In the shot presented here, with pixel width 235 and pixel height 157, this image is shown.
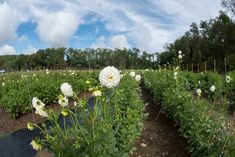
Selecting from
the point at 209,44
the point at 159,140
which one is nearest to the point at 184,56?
the point at 209,44

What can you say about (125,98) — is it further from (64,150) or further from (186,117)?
(64,150)

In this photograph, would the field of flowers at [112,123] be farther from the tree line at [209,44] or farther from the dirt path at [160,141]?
the tree line at [209,44]

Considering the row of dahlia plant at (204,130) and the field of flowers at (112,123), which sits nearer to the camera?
the field of flowers at (112,123)

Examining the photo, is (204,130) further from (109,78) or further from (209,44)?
(209,44)

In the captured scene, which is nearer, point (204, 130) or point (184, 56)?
point (204, 130)

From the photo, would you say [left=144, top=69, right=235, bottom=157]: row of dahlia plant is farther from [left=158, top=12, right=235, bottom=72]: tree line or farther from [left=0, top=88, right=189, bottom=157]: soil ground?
[left=158, top=12, right=235, bottom=72]: tree line

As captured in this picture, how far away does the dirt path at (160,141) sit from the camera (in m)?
5.49

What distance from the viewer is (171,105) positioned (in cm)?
654

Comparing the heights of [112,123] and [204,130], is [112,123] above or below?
above

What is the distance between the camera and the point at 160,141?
620 centimetres

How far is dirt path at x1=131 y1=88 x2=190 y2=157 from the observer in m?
5.49

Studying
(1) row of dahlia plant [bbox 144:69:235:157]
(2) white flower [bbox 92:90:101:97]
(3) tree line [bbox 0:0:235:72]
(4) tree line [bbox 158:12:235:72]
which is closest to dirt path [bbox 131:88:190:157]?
(1) row of dahlia plant [bbox 144:69:235:157]

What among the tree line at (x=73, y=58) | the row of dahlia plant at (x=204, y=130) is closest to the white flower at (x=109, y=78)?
the row of dahlia plant at (x=204, y=130)

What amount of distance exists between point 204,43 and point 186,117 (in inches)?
1542
